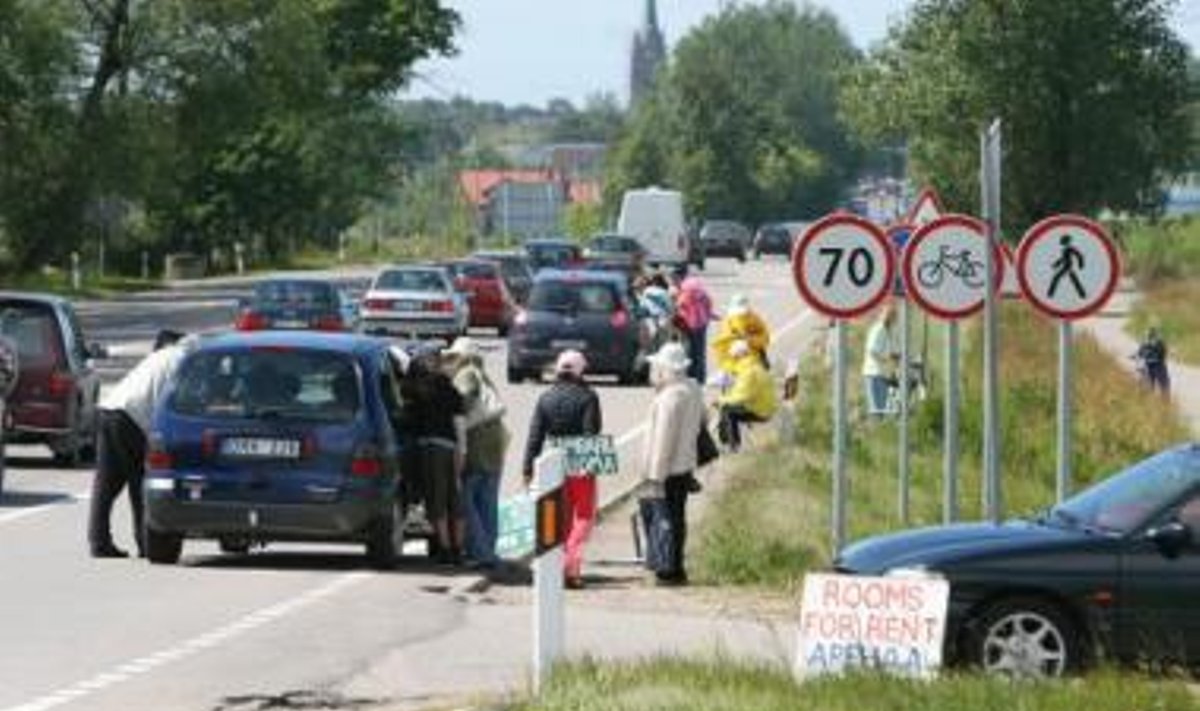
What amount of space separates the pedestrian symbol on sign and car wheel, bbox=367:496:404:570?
Result: 462 centimetres

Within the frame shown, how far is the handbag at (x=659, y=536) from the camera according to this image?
67.4 ft

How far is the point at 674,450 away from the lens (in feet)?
67.4

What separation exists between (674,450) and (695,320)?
2181cm

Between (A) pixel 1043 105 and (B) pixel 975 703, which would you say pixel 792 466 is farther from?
(A) pixel 1043 105

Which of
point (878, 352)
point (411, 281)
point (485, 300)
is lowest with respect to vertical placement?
point (878, 352)

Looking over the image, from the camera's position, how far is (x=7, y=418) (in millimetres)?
27781

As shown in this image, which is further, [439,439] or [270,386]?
[439,439]

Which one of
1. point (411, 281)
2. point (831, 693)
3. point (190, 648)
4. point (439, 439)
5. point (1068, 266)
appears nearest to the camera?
point (831, 693)

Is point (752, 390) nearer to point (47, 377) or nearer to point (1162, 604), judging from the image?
point (47, 377)

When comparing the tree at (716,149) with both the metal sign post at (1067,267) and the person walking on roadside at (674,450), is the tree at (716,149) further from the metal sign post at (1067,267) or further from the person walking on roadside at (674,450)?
the metal sign post at (1067,267)

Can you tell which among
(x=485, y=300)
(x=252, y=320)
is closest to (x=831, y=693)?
(x=252, y=320)

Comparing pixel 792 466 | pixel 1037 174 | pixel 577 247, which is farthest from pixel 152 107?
pixel 792 466

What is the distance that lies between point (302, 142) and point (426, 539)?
282 ft

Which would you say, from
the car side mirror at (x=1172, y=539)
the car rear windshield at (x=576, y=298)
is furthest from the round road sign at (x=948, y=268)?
the car rear windshield at (x=576, y=298)
